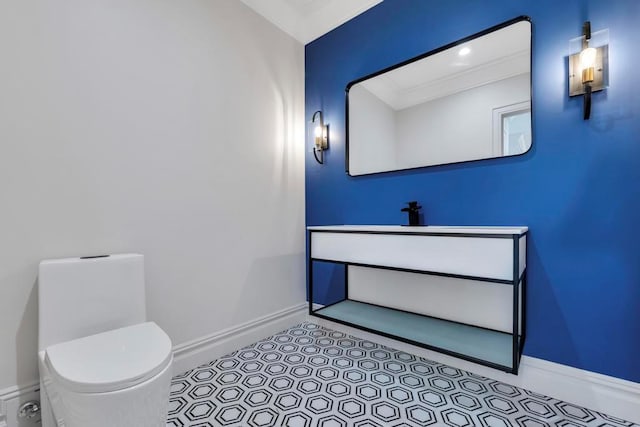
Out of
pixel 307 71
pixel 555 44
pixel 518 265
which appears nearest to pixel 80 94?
pixel 307 71

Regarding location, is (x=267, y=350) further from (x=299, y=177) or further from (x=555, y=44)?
(x=555, y=44)

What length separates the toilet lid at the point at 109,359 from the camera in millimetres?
921

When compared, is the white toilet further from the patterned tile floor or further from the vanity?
the vanity

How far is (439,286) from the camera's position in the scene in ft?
6.31

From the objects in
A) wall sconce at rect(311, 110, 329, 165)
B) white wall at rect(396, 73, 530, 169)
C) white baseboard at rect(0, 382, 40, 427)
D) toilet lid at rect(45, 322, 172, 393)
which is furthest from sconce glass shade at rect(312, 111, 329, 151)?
white baseboard at rect(0, 382, 40, 427)

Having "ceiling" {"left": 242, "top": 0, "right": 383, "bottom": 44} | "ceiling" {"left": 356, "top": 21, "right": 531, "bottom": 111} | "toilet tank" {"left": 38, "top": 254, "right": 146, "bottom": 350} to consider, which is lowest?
"toilet tank" {"left": 38, "top": 254, "right": 146, "bottom": 350}

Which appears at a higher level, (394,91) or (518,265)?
(394,91)

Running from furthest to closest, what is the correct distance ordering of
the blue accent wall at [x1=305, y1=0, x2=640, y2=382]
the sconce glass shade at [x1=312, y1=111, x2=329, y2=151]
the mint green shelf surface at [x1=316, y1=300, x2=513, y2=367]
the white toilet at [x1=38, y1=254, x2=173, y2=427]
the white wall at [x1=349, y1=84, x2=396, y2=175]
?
the sconce glass shade at [x1=312, y1=111, x2=329, y2=151] → the white wall at [x1=349, y1=84, x2=396, y2=175] → the mint green shelf surface at [x1=316, y1=300, x2=513, y2=367] → the blue accent wall at [x1=305, y1=0, x2=640, y2=382] → the white toilet at [x1=38, y1=254, x2=173, y2=427]

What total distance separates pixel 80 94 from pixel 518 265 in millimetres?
2140

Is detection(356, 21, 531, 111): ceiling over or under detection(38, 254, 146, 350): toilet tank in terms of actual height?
over

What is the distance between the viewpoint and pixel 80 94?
1423 mm

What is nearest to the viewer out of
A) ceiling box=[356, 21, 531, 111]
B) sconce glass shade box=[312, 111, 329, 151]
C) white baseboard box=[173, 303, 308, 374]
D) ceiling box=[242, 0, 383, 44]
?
ceiling box=[356, 21, 531, 111]

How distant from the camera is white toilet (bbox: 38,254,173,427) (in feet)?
3.01

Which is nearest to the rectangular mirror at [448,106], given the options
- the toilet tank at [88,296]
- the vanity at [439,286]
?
the vanity at [439,286]
